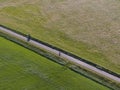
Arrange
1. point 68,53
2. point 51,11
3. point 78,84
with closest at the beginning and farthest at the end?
point 78,84
point 68,53
point 51,11

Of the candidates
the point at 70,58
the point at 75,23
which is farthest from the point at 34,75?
the point at 75,23

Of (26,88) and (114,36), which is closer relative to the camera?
(26,88)

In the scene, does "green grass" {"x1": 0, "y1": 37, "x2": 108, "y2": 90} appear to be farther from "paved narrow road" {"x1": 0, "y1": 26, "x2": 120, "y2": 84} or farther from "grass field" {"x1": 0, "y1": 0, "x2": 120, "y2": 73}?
"grass field" {"x1": 0, "y1": 0, "x2": 120, "y2": 73}

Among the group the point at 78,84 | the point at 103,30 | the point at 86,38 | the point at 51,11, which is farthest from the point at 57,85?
the point at 51,11

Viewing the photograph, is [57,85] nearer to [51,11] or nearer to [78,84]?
[78,84]

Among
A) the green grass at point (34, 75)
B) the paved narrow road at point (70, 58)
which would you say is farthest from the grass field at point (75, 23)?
the green grass at point (34, 75)

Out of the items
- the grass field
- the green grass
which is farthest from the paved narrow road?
the grass field

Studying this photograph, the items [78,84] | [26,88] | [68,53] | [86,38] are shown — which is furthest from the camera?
[86,38]
